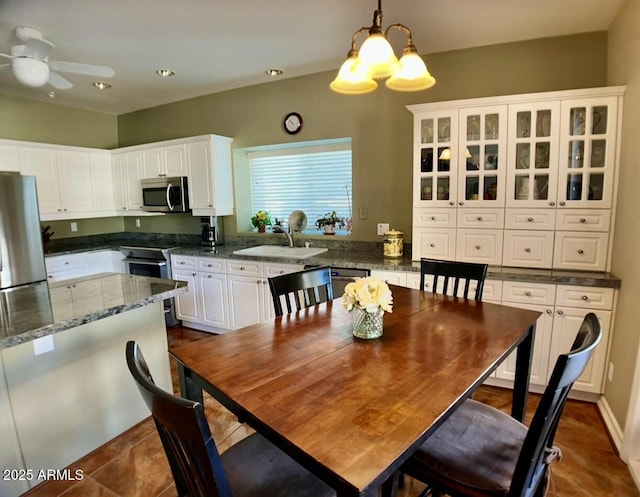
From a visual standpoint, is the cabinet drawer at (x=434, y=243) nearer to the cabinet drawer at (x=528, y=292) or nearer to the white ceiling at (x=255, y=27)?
the cabinet drawer at (x=528, y=292)

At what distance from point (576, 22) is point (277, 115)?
2601 mm

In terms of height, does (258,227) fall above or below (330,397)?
above

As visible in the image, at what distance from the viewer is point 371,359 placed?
1.30 m

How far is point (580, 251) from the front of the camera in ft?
8.33

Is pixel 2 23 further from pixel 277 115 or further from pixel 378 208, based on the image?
pixel 378 208

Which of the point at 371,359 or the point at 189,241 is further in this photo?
the point at 189,241

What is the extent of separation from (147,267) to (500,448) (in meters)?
3.89

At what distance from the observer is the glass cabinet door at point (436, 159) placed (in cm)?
281

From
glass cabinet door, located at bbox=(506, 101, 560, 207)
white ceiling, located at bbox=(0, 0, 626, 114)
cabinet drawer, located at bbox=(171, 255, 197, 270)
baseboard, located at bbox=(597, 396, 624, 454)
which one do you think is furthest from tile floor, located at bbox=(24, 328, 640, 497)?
white ceiling, located at bbox=(0, 0, 626, 114)

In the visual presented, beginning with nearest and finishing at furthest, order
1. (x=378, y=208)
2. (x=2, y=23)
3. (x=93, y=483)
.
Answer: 1. (x=93, y=483)
2. (x=2, y=23)
3. (x=378, y=208)

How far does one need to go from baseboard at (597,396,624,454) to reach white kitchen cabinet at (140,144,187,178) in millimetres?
4244

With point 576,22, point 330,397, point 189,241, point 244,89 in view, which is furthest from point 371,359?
point 189,241

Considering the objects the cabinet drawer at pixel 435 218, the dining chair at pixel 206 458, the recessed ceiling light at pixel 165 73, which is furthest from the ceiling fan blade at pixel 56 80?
the cabinet drawer at pixel 435 218

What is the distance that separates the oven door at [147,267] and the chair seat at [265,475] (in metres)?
3.11
